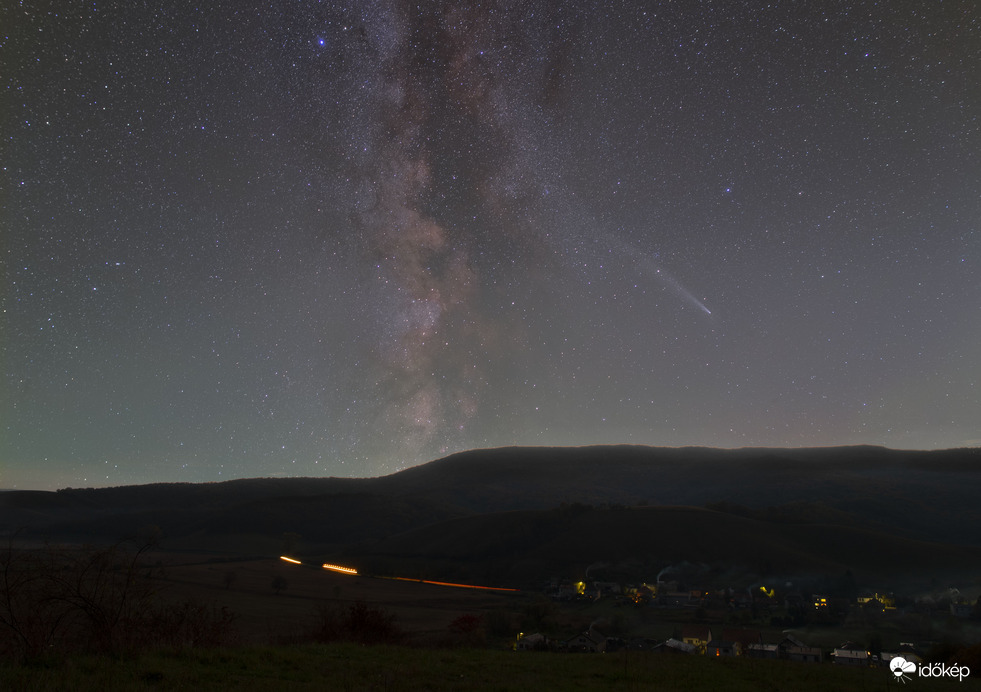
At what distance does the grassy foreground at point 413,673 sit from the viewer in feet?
29.4

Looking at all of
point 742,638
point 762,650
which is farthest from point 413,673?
point 742,638

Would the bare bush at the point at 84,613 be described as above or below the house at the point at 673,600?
above

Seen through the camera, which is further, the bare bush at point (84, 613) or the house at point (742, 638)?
the house at point (742, 638)

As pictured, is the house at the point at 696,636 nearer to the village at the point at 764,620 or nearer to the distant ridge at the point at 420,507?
the village at the point at 764,620

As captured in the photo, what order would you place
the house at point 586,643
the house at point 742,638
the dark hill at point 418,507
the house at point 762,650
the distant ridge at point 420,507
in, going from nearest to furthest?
the house at point 586,643 < the house at point 762,650 < the house at point 742,638 < the dark hill at point 418,507 < the distant ridge at point 420,507

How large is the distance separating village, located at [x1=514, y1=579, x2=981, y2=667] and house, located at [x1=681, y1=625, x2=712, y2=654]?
7 cm

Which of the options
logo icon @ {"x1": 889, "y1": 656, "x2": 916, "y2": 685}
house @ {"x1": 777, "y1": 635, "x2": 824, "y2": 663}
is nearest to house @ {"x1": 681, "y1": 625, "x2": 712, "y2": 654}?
house @ {"x1": 777, "y1": 635, "x2": 824, "y2": 663}

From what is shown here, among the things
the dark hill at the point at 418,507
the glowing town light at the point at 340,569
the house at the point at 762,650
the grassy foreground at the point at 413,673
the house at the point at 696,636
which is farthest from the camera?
the dark hill at the point at 418,507

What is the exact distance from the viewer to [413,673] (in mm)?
11109

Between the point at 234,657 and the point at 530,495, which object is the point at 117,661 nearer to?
the point at 234,657

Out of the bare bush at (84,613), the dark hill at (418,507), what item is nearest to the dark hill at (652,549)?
the dark hill at (418,507)

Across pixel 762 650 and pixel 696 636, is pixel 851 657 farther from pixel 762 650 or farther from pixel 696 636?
pixel 696 636

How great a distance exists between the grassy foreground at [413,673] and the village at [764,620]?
13.7 metres

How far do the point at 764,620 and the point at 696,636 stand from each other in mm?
17572
